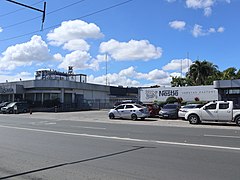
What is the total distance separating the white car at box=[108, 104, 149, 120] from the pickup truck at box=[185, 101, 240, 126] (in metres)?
5.95

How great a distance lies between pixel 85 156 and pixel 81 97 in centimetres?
5215

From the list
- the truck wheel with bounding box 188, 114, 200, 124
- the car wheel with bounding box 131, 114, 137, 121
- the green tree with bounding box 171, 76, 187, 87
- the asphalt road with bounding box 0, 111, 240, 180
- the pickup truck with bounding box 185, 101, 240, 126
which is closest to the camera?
the asphalt road with bounding box 0, 111, 240, 180

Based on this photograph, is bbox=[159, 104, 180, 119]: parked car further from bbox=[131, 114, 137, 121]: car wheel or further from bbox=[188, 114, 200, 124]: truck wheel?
bbox=[188, 114, 200, 124]: truck wheel

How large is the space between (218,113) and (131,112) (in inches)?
359

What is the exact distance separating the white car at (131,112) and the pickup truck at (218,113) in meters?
5.95

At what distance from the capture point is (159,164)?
25.9ft

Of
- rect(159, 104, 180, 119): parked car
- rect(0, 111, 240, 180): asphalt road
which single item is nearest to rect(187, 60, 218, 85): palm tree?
rect(159, 104, 180, 119): parked car

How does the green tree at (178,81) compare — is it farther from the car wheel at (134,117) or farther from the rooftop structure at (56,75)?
the car wheel at (134,117)

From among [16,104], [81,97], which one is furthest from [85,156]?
[81,97]

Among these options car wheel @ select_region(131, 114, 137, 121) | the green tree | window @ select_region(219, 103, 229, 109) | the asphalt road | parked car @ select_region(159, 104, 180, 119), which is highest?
the green tree

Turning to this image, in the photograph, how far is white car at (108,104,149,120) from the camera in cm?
2808

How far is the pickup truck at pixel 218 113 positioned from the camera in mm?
21281

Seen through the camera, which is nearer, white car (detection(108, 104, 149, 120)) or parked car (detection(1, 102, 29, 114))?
white car (detection(108, 104, 149, 120))

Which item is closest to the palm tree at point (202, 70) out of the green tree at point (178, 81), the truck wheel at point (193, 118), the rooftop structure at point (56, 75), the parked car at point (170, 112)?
the green tree at point (178, 81)
